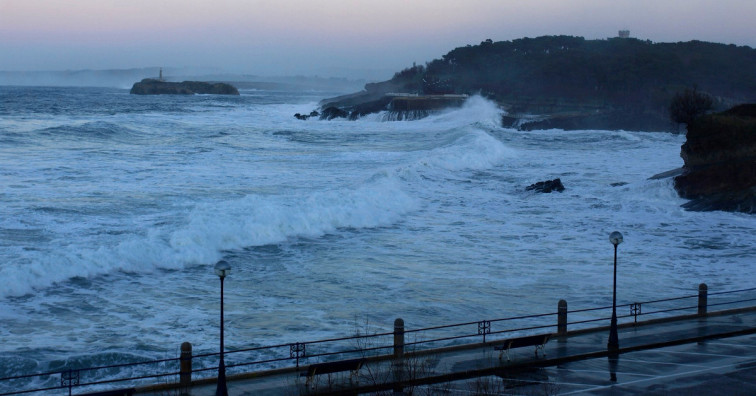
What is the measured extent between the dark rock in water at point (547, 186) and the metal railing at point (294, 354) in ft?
66.6

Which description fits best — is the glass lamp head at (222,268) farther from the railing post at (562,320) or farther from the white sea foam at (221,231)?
the white sea foam at (221,231)

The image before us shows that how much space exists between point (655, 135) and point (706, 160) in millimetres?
42732

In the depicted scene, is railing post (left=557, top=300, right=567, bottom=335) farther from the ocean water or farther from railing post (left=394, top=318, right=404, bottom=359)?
railing post (left=394, top=318, right=404, bottom=359)

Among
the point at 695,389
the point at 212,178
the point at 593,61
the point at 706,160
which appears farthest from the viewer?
the point at 593,61

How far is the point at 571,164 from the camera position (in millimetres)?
54625

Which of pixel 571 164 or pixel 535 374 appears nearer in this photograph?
pixel 535 374

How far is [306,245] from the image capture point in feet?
91.9

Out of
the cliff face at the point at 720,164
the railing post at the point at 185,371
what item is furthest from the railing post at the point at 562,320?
the cliff face at the point at 720,164

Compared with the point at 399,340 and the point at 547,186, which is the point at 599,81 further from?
the point at 399,340

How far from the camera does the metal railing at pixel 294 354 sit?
540 inches

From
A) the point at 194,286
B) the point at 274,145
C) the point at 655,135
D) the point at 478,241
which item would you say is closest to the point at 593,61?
the point at 655,135

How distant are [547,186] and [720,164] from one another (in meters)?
7.79

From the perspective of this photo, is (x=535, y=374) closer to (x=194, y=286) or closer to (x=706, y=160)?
(x=194, y=286)

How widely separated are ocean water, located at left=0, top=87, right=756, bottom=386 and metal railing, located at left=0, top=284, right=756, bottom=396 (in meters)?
0.82
